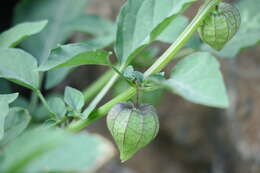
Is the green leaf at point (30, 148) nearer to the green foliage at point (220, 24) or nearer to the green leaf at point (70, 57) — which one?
the green leaf at point (70, 57)

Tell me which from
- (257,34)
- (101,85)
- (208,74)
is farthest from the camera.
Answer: (101,85)

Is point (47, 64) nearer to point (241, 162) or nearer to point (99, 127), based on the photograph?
point (99, 127)

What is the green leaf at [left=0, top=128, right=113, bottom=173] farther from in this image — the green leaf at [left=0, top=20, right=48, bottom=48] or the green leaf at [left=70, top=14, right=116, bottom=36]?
the green leaf at [left=70, top=14, right=116, bottom=36]

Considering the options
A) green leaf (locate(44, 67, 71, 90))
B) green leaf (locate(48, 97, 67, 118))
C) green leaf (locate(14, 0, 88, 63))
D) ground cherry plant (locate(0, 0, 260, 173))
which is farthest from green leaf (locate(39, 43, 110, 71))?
green leaf (locate(14, 0, 88, 63))

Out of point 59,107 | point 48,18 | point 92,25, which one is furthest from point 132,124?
point 48,18

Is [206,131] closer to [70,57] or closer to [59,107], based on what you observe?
[59,107]

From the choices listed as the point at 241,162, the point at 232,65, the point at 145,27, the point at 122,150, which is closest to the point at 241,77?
the point at 232,65
